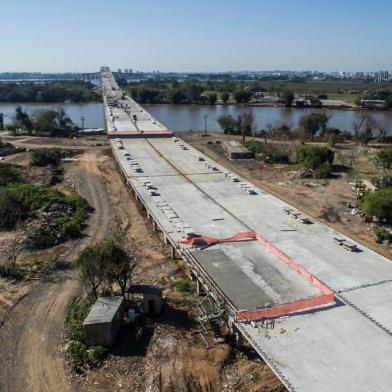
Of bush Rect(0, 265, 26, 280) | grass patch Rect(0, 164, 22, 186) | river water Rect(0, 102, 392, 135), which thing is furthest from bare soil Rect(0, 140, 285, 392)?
river water Rect(0, 102, 392, 135)

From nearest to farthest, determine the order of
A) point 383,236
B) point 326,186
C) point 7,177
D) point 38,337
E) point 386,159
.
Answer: point 38,337 → point 383,236 → point 326,186 → point 7,177 → point 386,159

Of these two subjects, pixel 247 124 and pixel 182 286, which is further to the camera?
pixel 247 124

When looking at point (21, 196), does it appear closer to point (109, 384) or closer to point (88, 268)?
point (88, 268)

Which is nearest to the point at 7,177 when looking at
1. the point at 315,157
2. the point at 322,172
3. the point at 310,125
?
the point at 322,172

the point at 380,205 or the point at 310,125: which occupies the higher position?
the point at 310,125

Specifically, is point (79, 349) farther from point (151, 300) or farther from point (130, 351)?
point (151, 300)

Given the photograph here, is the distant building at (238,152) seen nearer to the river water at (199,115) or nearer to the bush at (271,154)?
the bush at (271,154)

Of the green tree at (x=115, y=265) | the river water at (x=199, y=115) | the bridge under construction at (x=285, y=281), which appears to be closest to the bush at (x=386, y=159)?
the bridge under construction at (x=285, y=281)
